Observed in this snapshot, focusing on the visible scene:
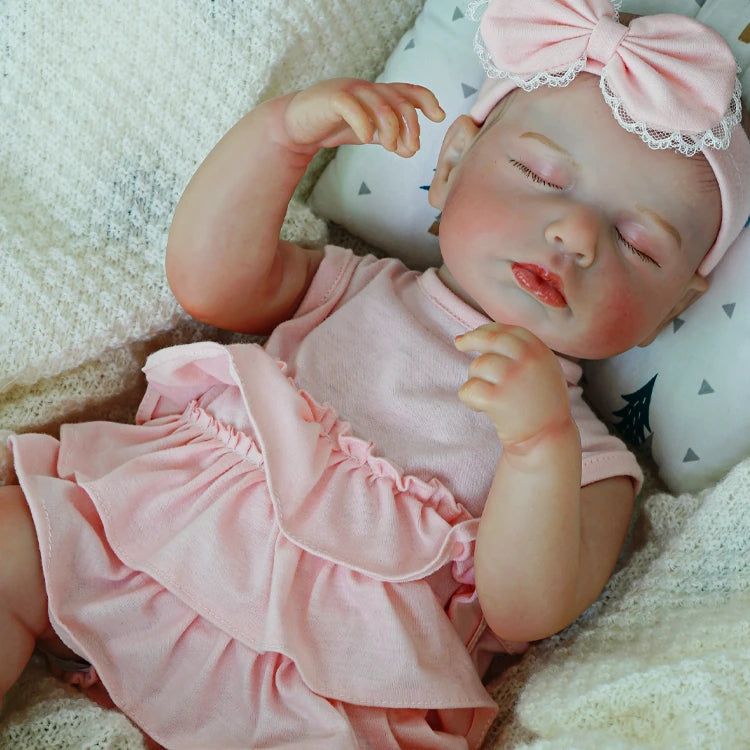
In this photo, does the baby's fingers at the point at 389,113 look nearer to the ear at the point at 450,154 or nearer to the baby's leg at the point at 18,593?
the ear at the point at 450,154

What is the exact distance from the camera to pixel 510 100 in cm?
117

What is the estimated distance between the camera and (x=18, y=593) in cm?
97

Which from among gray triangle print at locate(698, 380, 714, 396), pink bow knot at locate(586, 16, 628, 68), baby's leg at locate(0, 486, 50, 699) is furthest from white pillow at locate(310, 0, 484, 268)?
baby's leg at locate(0, 486, 50, 699)

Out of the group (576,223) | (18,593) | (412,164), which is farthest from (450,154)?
(18,593)

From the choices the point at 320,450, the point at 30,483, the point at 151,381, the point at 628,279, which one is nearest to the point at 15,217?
the point at 151,381

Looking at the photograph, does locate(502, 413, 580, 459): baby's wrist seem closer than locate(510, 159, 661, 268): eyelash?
Yes

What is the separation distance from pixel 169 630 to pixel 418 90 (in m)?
0.67

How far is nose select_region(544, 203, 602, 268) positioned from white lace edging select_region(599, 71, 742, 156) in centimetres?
10

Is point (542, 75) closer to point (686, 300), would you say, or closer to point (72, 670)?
point (686, 300)

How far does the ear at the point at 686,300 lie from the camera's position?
1.21 m

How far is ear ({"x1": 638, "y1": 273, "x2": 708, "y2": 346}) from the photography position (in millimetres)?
1207

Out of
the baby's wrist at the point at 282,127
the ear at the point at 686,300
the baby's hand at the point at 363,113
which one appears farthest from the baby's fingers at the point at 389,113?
the ear at the point at 686,300

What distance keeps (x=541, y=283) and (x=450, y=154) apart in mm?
265

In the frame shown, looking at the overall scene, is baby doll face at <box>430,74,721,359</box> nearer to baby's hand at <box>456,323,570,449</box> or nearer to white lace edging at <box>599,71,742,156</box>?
white lace edging at <box>599,71,742,156</box>
